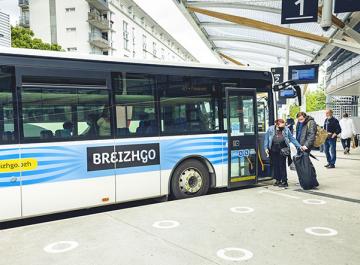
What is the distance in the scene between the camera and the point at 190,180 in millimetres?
7551

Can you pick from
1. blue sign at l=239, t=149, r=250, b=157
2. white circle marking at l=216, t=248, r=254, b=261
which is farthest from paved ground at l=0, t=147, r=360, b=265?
blue sign at l=239, t=149, r=250, b=157

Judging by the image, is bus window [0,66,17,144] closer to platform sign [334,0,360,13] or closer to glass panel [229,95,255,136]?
glass panel [229,95,255,136]

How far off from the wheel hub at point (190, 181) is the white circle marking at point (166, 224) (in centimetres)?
171

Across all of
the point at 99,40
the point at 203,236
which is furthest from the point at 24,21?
the point at 203,236

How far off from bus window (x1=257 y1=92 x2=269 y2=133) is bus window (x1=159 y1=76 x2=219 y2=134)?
148 cm

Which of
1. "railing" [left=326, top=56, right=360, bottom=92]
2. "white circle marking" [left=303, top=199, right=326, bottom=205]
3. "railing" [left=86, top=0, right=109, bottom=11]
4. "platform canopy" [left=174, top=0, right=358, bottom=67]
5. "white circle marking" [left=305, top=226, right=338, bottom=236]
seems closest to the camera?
"white circle marking" [left=305, top=226, right=338, bottom=236]

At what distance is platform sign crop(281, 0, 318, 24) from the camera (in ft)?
29.0

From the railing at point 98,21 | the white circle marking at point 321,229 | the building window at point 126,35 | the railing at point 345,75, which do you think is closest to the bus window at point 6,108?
the white circle marking at point 321,229

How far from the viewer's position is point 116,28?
5566 centimetres

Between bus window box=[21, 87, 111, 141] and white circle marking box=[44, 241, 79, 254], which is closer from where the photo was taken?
white circle marking box=[44, 241, 79, 254]

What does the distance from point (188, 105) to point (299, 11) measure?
4080 millimetres

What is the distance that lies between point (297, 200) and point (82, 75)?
4.73m

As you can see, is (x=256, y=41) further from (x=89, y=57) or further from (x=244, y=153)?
(x=89, y=57)

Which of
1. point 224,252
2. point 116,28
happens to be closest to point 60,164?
point 224,252
